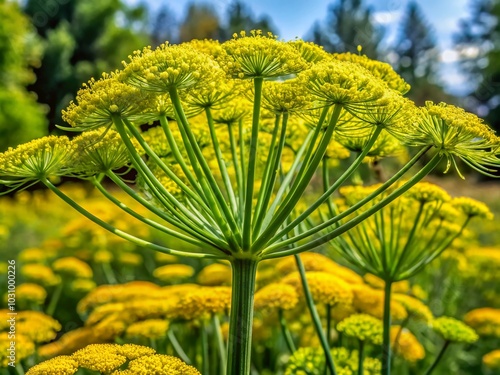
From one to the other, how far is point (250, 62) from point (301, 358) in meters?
1.38

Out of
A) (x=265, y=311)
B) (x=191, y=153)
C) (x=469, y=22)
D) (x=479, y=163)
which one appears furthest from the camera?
(x=469, y=22)

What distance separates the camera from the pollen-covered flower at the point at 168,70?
1.62m

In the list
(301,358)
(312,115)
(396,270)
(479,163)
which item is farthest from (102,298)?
(479,163)

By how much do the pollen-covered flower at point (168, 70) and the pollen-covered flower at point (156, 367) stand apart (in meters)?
0.77

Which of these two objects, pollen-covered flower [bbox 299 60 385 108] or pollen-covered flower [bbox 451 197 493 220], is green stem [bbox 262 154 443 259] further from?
pollen-covered flower [bbox 451 197 493 220]

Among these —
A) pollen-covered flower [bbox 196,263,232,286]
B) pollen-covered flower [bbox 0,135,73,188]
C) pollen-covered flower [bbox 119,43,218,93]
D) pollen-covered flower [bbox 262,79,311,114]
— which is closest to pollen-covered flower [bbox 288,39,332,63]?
pollen-covered flower [bbox 262,79,311,114]

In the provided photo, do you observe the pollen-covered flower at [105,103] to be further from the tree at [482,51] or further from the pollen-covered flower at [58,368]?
the tree at [482,51]

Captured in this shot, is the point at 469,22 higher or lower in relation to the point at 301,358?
higher

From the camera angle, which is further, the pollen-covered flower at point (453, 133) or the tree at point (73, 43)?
the tree at point (73, 43)

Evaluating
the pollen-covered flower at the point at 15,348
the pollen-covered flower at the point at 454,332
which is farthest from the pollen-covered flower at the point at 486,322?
the pollen-covered flower at the point at 15,348

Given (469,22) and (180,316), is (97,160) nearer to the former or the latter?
(180,316)

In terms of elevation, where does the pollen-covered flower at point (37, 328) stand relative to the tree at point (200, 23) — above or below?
below

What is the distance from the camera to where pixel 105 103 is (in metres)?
1.67

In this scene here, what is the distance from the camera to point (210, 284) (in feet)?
13.1
